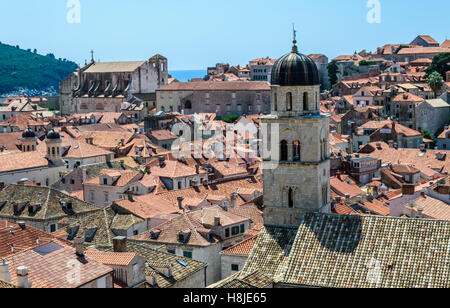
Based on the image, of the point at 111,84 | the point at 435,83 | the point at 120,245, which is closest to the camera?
the point at 120,245

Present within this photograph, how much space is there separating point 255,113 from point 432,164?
51.5 m

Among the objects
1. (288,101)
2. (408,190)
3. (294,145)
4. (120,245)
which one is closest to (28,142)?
(408,190)

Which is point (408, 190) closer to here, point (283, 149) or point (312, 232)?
point (283, 149)

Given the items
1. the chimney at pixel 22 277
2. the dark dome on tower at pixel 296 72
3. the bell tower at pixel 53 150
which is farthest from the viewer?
the bell tower at pixel 53 150

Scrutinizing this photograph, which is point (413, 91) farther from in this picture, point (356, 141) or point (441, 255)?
point (441, 255)

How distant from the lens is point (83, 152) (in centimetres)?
7319

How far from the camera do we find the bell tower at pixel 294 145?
29766 mm

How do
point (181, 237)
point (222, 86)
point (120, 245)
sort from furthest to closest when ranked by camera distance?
point (222, 86)
point (181, 237)
point (120, 245)

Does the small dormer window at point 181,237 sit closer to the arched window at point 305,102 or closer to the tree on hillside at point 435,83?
the arched window at point 305,102

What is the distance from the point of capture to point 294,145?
30.0 m

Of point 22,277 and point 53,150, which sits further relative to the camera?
point 53,150

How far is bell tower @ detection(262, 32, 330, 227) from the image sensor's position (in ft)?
97.7

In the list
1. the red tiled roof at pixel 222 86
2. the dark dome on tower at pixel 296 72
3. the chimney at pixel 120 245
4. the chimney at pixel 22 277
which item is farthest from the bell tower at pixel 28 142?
the chimney at pixel 22 277

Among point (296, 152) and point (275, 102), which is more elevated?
point (275, 102)
